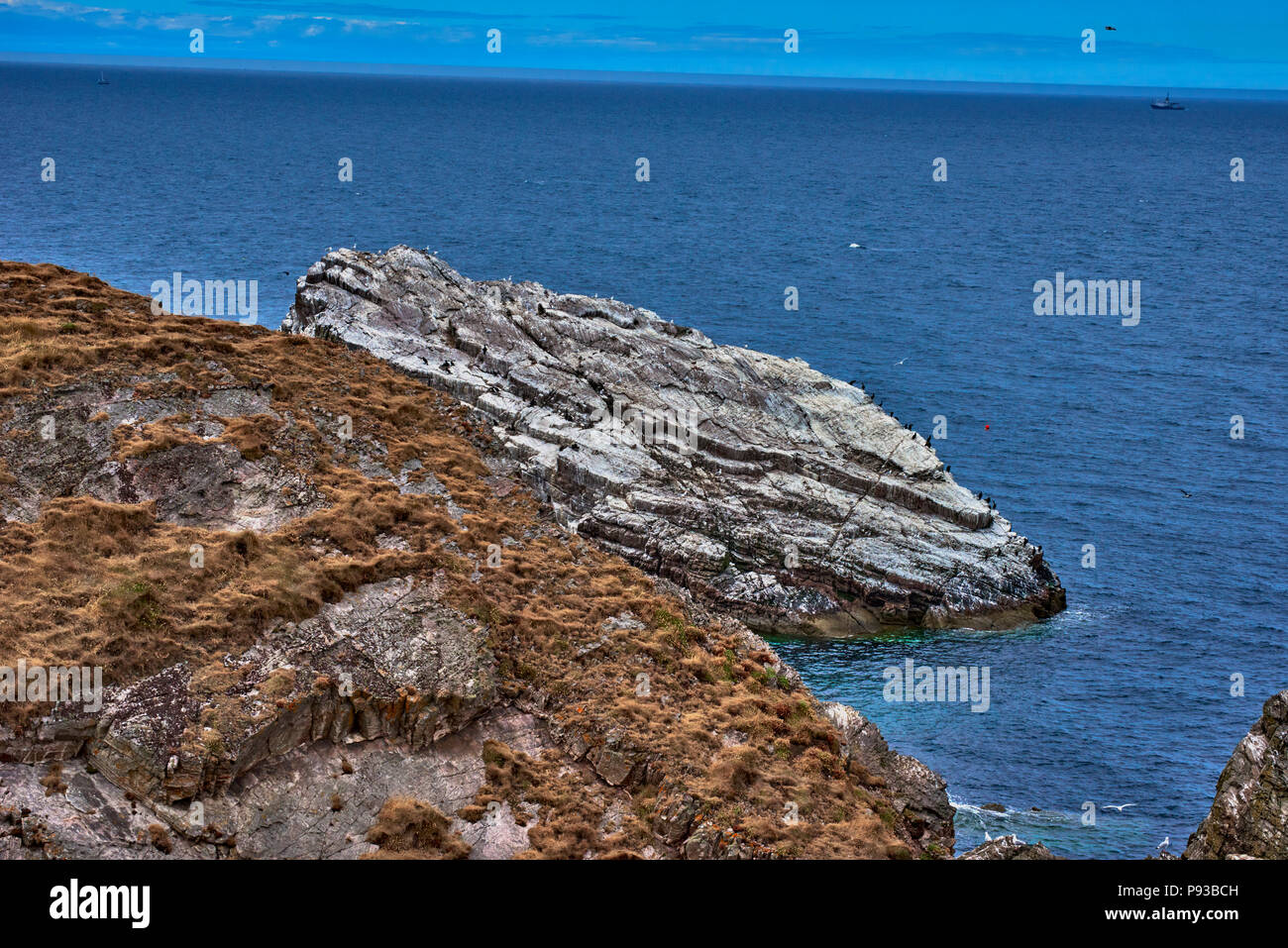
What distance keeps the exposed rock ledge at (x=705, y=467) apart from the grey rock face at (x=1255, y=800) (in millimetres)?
33960

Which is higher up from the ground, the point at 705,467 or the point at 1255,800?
the point at 705,467

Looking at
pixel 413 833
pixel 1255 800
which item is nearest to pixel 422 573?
pixel 413 833

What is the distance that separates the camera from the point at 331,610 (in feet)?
109

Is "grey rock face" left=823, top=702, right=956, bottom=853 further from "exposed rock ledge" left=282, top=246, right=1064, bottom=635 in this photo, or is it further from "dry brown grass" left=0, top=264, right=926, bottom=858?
"exposed rock ledge" left=282, top=246, right=1064, bottom=635

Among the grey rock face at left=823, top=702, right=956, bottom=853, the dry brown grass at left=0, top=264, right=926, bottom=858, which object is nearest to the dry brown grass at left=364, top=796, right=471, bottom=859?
the dry brown grass at left=0, top=264, right=926, bottom=858

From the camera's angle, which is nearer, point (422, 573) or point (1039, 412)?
point (422, 573)

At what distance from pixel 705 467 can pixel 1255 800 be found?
44.3 metres

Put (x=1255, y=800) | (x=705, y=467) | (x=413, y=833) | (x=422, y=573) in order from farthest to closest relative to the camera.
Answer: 1. (x=705, y=467)
2. (x=422, y=573)
3. (x=1255, y=800)
4. (x=413, y=833)

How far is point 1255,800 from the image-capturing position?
111ft

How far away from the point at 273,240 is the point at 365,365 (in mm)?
129742

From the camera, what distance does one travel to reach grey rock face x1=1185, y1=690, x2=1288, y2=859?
109ft

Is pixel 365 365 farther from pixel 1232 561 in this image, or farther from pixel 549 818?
pixel 1232 561

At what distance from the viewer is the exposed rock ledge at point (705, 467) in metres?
68.4

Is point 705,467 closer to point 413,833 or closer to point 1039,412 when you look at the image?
point 413,833
